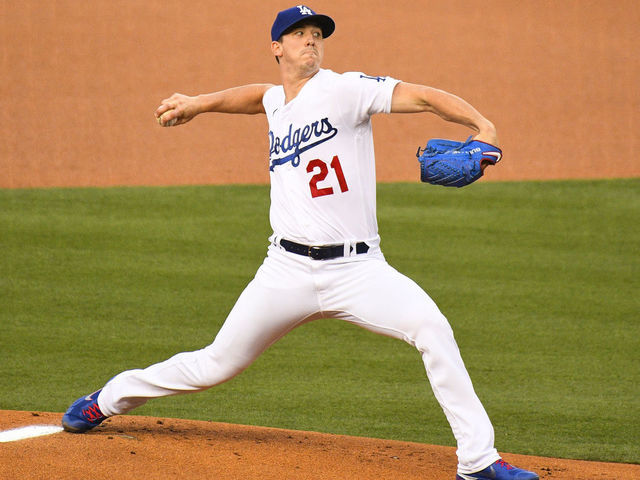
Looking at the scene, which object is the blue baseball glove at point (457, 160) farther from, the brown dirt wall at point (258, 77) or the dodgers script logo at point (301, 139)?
the brown dirt wall at point (258, 77)

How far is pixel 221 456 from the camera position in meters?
4.51

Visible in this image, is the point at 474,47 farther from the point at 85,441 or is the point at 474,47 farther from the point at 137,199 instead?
the point at 85,441

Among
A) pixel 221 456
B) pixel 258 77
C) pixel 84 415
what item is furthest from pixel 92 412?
pixel 258 77

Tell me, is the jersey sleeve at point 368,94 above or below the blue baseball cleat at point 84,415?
above

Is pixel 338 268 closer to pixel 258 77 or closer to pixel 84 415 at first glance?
pixel 84 415

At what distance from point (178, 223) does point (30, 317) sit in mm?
4020

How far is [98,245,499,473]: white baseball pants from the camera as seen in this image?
13.4 ft

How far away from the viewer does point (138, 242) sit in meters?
11.1

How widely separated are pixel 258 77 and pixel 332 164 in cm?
1115

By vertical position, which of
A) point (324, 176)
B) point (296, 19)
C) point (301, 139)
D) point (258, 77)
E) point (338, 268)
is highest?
point (258, 77)

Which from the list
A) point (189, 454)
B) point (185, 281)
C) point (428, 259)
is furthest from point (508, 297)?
point (189, 454)

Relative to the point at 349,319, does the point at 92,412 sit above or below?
below

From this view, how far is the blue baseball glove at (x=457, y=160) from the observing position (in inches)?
156

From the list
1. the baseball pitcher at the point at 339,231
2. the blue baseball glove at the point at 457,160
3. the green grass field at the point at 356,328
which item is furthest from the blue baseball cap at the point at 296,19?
the green grass field at the point at 356,328
